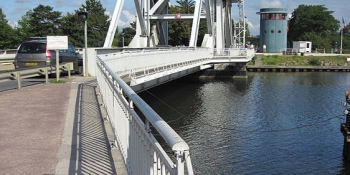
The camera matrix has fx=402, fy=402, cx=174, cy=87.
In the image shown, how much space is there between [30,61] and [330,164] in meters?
14.6

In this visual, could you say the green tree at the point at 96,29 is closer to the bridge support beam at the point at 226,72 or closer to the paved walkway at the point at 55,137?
the bridge support beam at the point at 226,72

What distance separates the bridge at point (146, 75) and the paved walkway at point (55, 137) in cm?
39

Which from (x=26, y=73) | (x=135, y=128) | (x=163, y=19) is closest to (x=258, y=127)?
(x=26, y=73)

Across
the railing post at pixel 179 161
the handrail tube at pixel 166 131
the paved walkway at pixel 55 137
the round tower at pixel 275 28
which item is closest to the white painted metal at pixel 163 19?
the paved walkway at pixel 55 137

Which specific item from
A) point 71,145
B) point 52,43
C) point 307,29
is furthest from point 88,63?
point 307,29

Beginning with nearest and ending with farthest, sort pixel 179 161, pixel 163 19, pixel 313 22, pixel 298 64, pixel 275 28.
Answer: pixel 179 161 → pixel 163 19 → pixel 298 64 → pixel 275 28 → pixel 313 22

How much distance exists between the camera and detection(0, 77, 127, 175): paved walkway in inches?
221

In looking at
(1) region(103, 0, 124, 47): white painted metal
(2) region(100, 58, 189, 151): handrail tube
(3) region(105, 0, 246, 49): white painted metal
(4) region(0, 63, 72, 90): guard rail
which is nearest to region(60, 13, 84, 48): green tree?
(3) region(105, 0, 246, 49): white painted metal

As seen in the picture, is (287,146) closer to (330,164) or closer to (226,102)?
(330,164)

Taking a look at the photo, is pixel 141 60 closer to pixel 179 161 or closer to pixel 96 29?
pixel 179 161

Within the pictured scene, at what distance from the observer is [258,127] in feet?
63.5

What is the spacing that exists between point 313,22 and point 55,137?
339ft

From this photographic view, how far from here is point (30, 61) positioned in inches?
794

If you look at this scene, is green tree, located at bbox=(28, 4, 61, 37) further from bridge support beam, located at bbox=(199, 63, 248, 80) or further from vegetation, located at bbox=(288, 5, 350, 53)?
vegetation, located at bbox=(288, 5, 350, 53)
